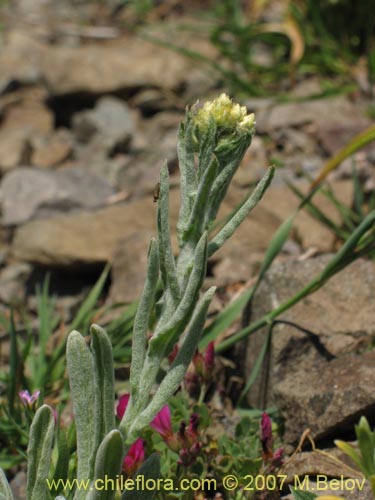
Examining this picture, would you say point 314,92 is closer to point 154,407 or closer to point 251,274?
point 251,274

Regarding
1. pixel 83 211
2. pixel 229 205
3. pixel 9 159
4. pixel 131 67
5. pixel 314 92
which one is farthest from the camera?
pixel 131 67

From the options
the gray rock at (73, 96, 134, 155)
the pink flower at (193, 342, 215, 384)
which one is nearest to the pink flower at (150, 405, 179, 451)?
the pink flower at (193, 342, 215, 384)

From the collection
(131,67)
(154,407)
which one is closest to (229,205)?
(131,67)

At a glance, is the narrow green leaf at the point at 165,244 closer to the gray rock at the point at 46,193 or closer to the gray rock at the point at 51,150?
the gray rock at the point at 46,193

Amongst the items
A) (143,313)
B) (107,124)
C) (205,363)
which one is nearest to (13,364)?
(205,363)

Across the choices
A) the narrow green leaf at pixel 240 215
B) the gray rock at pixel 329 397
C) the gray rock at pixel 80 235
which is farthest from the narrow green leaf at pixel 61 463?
the gray rock at pixel 80 235

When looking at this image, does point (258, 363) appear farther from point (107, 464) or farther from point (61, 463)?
point (107, 464)
